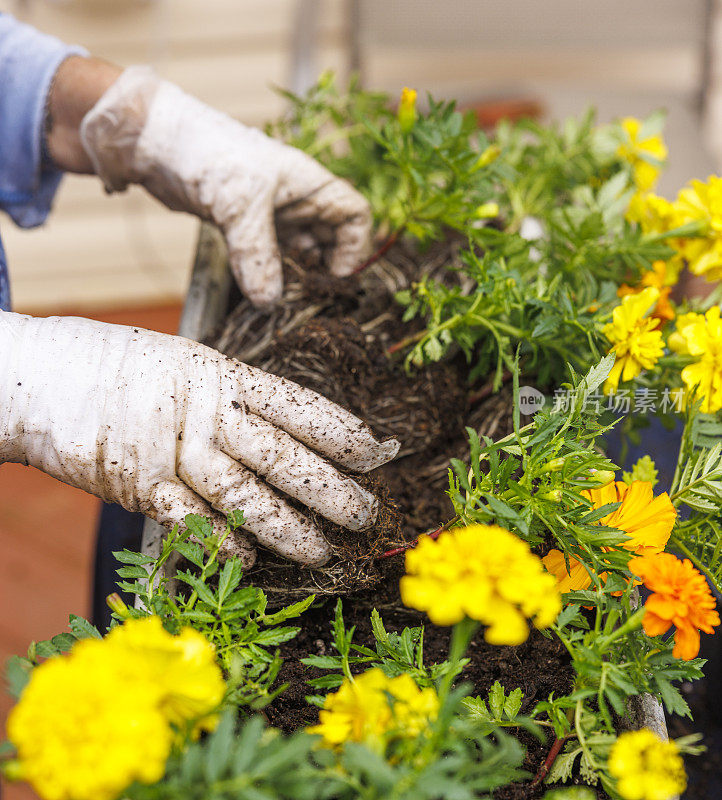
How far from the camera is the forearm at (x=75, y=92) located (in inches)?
41.1

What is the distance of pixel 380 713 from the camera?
454mm

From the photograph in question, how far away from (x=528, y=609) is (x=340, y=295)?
65 cm

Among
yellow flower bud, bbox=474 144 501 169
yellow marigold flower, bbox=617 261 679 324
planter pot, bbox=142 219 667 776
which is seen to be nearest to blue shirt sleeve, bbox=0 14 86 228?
planter pot, bbox=142 219 667 776

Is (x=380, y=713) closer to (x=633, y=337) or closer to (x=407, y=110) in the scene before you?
(x=633, y=337)

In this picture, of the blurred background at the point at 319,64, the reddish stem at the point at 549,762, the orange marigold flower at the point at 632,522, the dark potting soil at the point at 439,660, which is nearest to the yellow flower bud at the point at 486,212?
the orange marigold flower at the point at 632,522

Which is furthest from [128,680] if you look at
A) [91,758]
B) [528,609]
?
[528,609]

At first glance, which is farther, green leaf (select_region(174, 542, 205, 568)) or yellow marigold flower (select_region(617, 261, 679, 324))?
yellow marigold flower (select_region(617, 261, 679, 324))

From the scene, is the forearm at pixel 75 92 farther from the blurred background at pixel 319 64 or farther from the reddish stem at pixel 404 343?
the blurred background at pixel 319 64

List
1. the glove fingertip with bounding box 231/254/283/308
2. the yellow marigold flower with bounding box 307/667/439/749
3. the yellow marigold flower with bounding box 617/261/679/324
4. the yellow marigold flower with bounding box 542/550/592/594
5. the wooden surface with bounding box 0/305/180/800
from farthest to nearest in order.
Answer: the wooden surface with bounding box 0/305/180/800 < the glove fingertip with bounding box 231/254/283/308 < the yellow marigold flower with bounding box 617/261/679/324 < the yellow marigold flower with bounding box 542/550/592/594 < the yellow marigold flower with bounding box 307/667/439/749

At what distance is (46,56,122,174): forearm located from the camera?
1.04 metres

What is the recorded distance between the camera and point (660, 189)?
175 cm

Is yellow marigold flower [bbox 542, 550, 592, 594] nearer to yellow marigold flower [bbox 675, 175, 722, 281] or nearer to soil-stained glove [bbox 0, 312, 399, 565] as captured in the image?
soil-stained glove [bbox 0, 312, 399, 565]

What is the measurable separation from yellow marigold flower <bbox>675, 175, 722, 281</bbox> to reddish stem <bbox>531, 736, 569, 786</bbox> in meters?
0.61

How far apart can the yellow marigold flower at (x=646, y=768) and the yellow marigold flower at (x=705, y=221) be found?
638 mm
